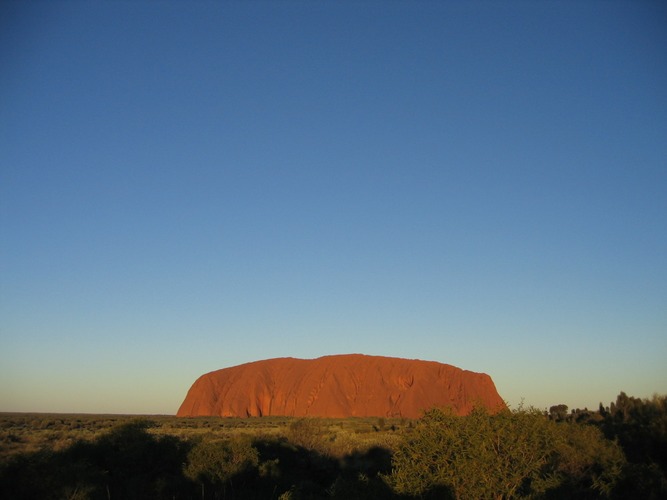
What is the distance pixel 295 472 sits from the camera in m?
20.3

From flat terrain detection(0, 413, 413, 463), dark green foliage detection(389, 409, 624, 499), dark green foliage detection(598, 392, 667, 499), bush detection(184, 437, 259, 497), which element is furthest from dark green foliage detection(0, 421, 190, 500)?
dark green foliage detection(598, 392, 667, 499)

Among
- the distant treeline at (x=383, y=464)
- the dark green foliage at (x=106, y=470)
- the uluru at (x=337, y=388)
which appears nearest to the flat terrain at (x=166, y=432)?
the distant treeline at (x=383, y=464)

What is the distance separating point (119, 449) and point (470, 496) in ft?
49.5

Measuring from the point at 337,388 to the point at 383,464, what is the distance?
67.8 m

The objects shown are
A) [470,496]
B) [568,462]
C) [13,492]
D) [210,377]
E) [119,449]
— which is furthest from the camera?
[210,377]

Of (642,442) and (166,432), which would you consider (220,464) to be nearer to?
(642,442)

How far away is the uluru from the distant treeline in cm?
5844

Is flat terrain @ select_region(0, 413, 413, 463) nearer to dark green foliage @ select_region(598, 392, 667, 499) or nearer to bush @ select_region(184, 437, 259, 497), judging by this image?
bush @ select_region(184, 437, 259, 497)

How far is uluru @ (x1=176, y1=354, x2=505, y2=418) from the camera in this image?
3359 inches

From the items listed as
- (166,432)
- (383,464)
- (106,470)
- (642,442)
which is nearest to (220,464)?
(106,470)

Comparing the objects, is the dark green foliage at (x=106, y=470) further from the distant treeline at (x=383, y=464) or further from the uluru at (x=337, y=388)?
the uluru at (x=337, y=388)

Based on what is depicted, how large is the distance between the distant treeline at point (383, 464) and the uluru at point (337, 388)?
58.4m

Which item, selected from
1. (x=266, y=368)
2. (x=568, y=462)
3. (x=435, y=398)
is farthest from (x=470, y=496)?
(x=266, y=368)

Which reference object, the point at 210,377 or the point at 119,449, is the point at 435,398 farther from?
the point at 119,449
